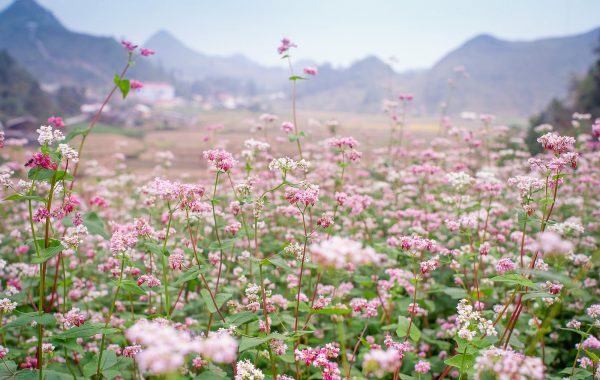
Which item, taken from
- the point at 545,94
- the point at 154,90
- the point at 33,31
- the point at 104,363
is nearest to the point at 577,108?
the point at 104,363

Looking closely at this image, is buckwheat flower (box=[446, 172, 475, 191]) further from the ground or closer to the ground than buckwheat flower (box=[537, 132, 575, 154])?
closer to the ground

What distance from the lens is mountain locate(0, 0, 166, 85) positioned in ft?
401

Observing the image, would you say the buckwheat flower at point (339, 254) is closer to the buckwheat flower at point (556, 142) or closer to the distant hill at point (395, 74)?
the buckwheat flower at point (556, 142)

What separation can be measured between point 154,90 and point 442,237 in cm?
13462

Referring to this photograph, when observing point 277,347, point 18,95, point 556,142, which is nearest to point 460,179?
point 556,142

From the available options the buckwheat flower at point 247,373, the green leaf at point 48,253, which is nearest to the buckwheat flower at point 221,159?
the green leaf at point 48,253

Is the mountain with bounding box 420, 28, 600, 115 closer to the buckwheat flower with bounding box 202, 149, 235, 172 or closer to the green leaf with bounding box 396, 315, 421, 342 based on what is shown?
the green leaf with bounding box 396, 315, 421, 342

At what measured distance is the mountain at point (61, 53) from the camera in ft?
401

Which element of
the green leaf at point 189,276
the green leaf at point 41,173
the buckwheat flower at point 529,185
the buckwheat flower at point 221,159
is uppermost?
the buckwheat flower at point 221,159

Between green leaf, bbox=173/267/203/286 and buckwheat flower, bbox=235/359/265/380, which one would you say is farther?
green leaf, bbox=173/267/203/286

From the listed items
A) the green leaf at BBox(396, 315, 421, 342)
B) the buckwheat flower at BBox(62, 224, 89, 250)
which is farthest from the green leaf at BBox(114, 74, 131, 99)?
the green leaf at BBox(396, 315, 421, 342)

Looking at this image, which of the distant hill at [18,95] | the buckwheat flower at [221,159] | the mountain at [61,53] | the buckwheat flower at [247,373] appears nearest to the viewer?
the buckwheat flower at [247,373]

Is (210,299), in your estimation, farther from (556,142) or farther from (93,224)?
(556,142)

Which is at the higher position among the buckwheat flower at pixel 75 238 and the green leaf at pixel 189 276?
the buckwheat flower at pixel 75 238
